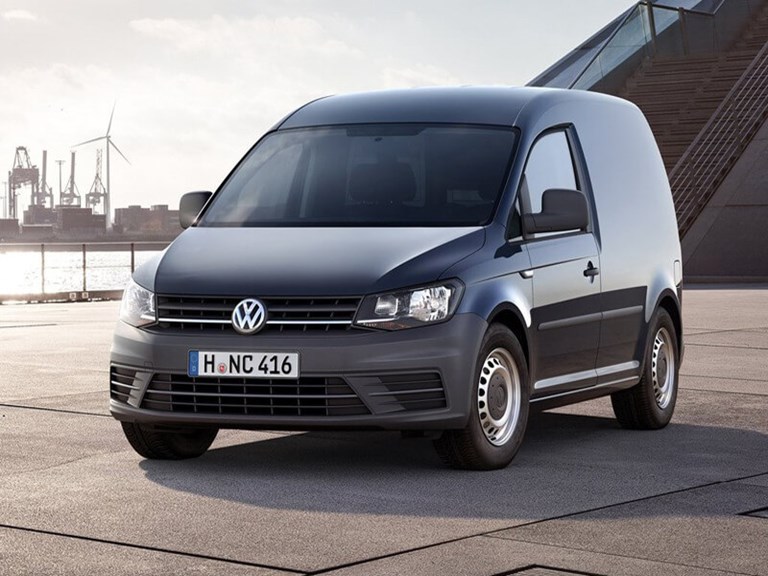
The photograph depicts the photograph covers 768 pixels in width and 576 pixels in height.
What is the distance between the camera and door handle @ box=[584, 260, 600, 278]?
9188 millimetres

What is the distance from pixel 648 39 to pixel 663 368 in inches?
1076

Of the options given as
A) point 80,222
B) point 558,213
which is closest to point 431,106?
point 558,213

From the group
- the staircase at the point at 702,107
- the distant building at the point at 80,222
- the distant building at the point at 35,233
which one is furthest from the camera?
the distant building at the point at 35,233

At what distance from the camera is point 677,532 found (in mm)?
6477

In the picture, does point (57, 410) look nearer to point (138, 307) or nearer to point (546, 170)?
point (138, 307)

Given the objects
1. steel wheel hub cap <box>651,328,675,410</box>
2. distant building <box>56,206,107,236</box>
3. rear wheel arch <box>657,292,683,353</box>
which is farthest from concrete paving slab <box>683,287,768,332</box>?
distant building <box>56,206,107,236</box>

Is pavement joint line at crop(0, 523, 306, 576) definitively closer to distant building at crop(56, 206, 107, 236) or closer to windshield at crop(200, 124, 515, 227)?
windshield at crop(200, 124, 515, 227)

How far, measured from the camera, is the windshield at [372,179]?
8.60 metres

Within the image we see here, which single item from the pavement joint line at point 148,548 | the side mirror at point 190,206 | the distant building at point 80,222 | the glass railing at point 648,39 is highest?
the glass railing at point 648,39

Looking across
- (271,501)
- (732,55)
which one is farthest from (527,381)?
(732,55)

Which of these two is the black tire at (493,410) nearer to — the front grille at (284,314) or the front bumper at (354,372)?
the front bumper at (354,372)

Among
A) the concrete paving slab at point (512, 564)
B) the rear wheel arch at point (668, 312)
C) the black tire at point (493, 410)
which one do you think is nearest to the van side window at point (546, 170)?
the black tire at point (493, 410)

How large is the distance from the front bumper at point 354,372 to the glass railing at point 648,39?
27253 mm

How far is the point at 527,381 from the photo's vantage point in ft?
27.7
